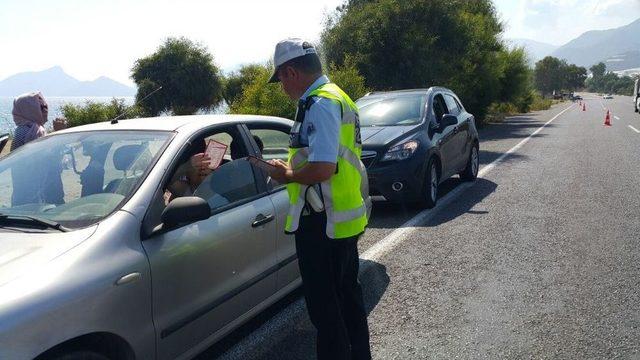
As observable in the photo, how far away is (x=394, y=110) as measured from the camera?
27.1ft

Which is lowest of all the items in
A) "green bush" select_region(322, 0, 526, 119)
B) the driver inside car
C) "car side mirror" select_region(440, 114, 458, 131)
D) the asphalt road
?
the asphalt road

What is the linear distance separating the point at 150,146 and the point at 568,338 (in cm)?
299

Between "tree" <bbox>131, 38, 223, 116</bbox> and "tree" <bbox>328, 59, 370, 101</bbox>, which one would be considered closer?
"tree" <bbox>328, 59, 370, 101</bbox>

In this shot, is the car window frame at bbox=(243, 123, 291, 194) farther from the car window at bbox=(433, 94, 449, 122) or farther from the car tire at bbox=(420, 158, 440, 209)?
the car window at bbox=(433, 94, 449, 122)

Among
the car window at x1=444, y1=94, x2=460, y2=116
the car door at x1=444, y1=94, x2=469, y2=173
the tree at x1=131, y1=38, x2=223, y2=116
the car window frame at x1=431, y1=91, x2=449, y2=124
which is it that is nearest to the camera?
the car window frame at x1=431, y1=91, x2=449, y2=124

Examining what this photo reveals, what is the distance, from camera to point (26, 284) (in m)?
2.09

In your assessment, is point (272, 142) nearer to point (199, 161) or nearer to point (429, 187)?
point (199, 161)

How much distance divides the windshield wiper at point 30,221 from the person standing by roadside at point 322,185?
1.09m

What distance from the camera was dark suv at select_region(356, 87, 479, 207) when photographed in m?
6.97

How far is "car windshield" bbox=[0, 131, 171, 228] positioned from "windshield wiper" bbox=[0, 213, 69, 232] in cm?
2

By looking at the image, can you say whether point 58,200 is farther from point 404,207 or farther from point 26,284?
point 404,207

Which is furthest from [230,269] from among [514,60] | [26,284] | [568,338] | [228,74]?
[228,74]

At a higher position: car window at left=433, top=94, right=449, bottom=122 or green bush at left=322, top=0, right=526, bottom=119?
green bush at left=322, top=0, right=526, bottom=119

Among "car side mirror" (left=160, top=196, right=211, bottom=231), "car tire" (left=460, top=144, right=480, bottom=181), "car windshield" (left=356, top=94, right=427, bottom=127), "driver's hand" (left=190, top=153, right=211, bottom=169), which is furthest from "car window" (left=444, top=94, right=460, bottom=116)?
"car side mirror" (left=160, top=196, right=211, bottom=231)
